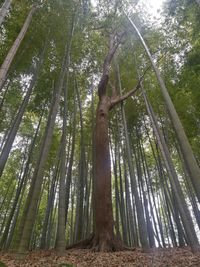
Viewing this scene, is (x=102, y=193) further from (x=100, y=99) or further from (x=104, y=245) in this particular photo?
(x=100, y=99)

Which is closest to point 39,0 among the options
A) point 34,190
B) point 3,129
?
point 34,190

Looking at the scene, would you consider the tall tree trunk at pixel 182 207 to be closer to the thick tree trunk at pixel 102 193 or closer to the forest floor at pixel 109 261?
the forest floor at pixel 109 261

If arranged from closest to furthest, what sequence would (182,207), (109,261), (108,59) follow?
(109,261) < (182,207) < (108,59)

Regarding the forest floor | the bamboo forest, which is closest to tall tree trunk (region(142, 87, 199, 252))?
the bamboo forest

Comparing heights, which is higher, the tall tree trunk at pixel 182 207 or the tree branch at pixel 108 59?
the tree branch at pixel 108 59

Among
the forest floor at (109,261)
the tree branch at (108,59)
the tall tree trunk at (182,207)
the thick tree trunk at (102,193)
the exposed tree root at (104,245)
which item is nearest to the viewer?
the forest floor at (109,261)

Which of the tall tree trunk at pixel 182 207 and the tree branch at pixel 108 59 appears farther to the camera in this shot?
the tree branch at pixel 108 59

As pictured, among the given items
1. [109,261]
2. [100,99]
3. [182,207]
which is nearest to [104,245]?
[109,261]

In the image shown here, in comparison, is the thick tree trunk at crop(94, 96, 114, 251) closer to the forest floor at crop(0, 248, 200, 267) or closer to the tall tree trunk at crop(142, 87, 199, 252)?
the forest floor at crop(0, 248, 200, 267)

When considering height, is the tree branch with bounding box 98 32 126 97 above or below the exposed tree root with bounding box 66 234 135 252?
above

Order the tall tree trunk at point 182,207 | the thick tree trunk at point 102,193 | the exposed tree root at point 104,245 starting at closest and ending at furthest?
the tall tree trunk at point 182,207
the exposed tree root at point 104,245
the thick tree trunk at point 102,193

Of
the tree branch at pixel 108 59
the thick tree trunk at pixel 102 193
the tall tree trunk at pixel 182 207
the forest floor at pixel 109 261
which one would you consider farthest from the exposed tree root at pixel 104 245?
the tree branch at pixel 108 59

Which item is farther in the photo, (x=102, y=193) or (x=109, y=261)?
(x=102, y=193)

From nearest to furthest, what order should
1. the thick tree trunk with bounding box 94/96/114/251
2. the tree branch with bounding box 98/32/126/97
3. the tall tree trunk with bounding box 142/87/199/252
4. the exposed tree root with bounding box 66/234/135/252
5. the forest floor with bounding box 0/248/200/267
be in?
the forest floor with bounding box 0/248/200/267
the tall tree trunk with bounding box 142/87/199/252
the exposed tree root with bounding box 66/234/135/252
the thick tree trunk with bounding box 94/96/114/251
the tree branch with bounding box 98/32/126/97
